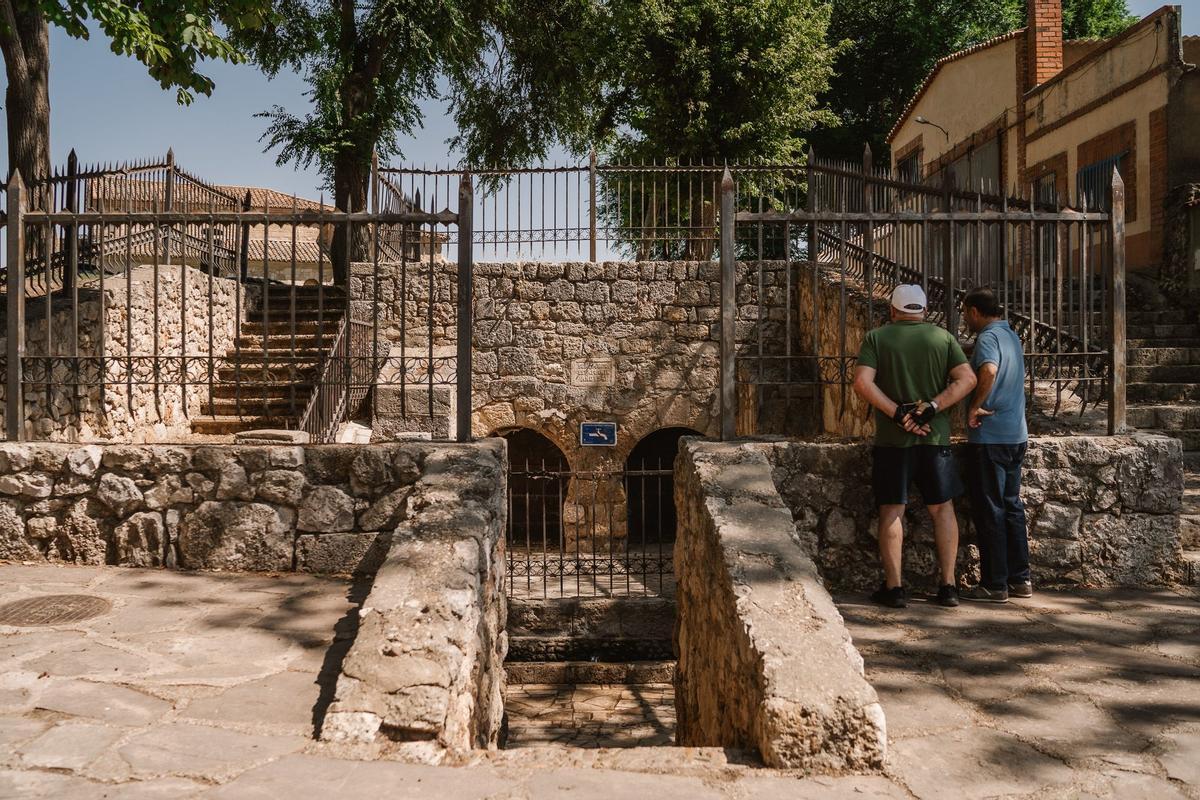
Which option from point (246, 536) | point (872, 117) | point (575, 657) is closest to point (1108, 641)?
point (246, 536)

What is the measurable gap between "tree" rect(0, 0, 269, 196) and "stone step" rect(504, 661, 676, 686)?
646 cm

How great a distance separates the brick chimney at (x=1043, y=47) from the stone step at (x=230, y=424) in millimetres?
14465

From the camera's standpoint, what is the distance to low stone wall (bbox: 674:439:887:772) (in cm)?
264

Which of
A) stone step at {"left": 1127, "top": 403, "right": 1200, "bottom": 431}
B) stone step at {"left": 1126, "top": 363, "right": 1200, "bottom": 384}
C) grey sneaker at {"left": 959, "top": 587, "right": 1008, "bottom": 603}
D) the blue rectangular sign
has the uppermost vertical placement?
stone step at {"left": 1126, "top": 363, "right": 1200, "bottom": 384}

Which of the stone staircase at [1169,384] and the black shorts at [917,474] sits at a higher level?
the stone staircase at [1169,384]

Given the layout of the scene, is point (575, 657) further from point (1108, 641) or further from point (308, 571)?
point (1108, 641)

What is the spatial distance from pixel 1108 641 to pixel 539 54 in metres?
16.8

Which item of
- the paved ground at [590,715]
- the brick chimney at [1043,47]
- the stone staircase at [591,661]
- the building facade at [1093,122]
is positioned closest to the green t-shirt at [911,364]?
the paved ground at [590,715]

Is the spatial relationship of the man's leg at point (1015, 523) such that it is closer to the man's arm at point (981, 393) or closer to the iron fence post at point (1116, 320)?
the man's arm at point (981, 393)

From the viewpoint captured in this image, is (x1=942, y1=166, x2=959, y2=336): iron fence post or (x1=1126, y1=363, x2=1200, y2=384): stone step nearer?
(x1=942, y1=166, x2=959, y2=336): iron fence post

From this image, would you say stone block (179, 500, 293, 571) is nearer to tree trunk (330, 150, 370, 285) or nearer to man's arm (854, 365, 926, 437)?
man's arm (854, 365, 926, 437)

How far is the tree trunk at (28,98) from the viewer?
34.0 feet

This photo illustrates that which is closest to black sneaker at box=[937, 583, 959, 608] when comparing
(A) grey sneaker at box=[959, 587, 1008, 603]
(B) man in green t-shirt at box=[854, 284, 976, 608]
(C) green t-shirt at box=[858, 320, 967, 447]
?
(B) man in green t-shirt at box=[854, 284, 976, 608]

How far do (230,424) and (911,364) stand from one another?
27.5 ft
